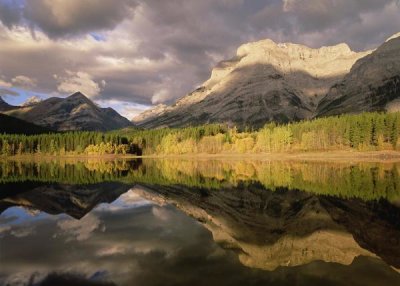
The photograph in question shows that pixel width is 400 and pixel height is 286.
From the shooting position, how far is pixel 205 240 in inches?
1101


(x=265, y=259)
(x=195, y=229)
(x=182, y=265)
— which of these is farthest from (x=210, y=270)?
(x=195, y=229)

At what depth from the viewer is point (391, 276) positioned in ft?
62.7

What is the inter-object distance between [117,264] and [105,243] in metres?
5.83

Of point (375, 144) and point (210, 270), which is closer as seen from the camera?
point (210, 270)

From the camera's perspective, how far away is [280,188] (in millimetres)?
61375

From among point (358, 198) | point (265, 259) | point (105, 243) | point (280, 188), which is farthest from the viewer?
point (280, 188)

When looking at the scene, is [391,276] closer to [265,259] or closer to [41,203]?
[265,259]

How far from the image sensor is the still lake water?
64.2ft

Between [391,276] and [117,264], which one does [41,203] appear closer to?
[117,264]

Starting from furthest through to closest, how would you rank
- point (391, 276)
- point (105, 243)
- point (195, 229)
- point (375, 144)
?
point (375, 144) → point (195, 229) → point (105, 243) → point (391, 276)

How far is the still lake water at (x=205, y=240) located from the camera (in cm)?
1956

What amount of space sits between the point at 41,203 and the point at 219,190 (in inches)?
1129

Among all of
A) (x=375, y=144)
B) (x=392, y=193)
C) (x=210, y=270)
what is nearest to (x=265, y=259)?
(x=210, y=270)

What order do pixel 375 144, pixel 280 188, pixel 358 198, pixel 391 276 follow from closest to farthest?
1. pixel 391 276
2. pixel 358 198
3. pixel 280 188
4. pixel 375 144
